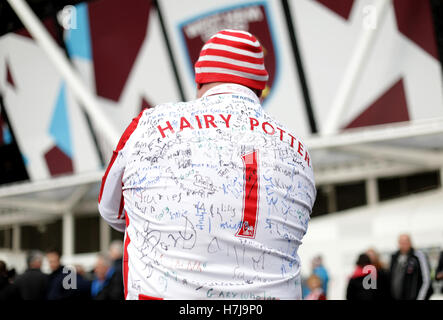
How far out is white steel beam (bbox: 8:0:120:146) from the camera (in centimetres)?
1603

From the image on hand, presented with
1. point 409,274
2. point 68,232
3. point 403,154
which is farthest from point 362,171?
point 68,232

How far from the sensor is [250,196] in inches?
69.0

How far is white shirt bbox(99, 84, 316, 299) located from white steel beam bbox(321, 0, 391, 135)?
11.8 meters

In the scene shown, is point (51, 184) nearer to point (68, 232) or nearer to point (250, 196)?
point (68, 232)

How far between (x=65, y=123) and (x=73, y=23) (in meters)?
2.96

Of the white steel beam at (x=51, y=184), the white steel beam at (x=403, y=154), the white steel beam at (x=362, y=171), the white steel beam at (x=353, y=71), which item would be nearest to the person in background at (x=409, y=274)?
the white steel beam at (x=353, y=71)

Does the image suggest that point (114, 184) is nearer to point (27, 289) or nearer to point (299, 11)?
point (27, 289)

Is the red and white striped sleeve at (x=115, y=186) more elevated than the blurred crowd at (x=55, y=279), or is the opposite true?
the red and white striped sleeve at (x=115, y=186)

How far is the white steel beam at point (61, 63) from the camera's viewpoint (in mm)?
16031

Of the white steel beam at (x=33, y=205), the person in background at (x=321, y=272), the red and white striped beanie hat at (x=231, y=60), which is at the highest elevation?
the red and white striped beanie hat at (x=231, y=60)

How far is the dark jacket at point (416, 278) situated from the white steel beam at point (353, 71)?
6030 mm

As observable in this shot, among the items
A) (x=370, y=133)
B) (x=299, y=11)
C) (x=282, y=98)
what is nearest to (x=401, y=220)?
(x=370, y=133)

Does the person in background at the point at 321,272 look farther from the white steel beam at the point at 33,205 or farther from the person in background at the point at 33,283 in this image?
the white steel beam at the point at 33,205

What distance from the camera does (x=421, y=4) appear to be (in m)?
13.5
